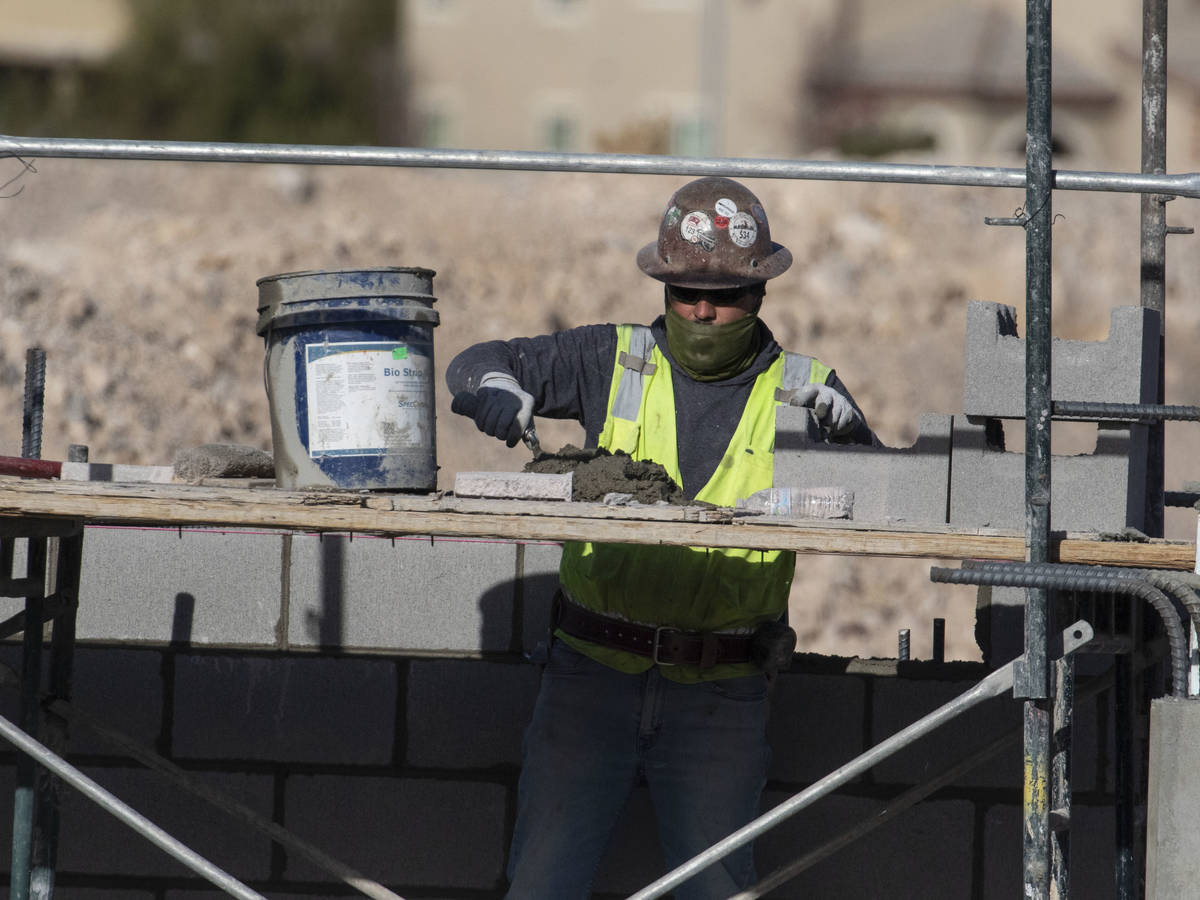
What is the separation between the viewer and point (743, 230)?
3473 millimetres

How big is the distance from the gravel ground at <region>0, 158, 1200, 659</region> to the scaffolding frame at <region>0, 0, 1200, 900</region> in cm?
843

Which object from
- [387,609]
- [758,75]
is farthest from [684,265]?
[758,75]

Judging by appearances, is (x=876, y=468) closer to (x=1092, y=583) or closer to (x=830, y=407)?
(x=830, y=407)

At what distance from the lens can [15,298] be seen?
1456cm

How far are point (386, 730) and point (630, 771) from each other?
78 cm

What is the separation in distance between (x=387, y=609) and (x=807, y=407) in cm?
125

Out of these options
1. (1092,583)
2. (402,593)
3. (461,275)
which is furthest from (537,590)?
(461,275)

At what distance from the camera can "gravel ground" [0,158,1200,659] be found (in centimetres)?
1343

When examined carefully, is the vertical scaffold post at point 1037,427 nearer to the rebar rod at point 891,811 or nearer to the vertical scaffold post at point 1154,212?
the rebar rod at point 891,811

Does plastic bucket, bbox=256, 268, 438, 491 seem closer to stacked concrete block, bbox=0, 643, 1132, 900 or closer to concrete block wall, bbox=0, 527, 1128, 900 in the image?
concrete block wall, bbox=0, 527, 1128, 900

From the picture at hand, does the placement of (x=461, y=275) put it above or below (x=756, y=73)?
below

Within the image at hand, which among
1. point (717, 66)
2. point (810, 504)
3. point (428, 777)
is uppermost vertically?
point (717, 66)

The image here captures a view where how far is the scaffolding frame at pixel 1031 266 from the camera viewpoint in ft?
8.95

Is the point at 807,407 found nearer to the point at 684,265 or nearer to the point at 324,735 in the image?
the point at 684,265
